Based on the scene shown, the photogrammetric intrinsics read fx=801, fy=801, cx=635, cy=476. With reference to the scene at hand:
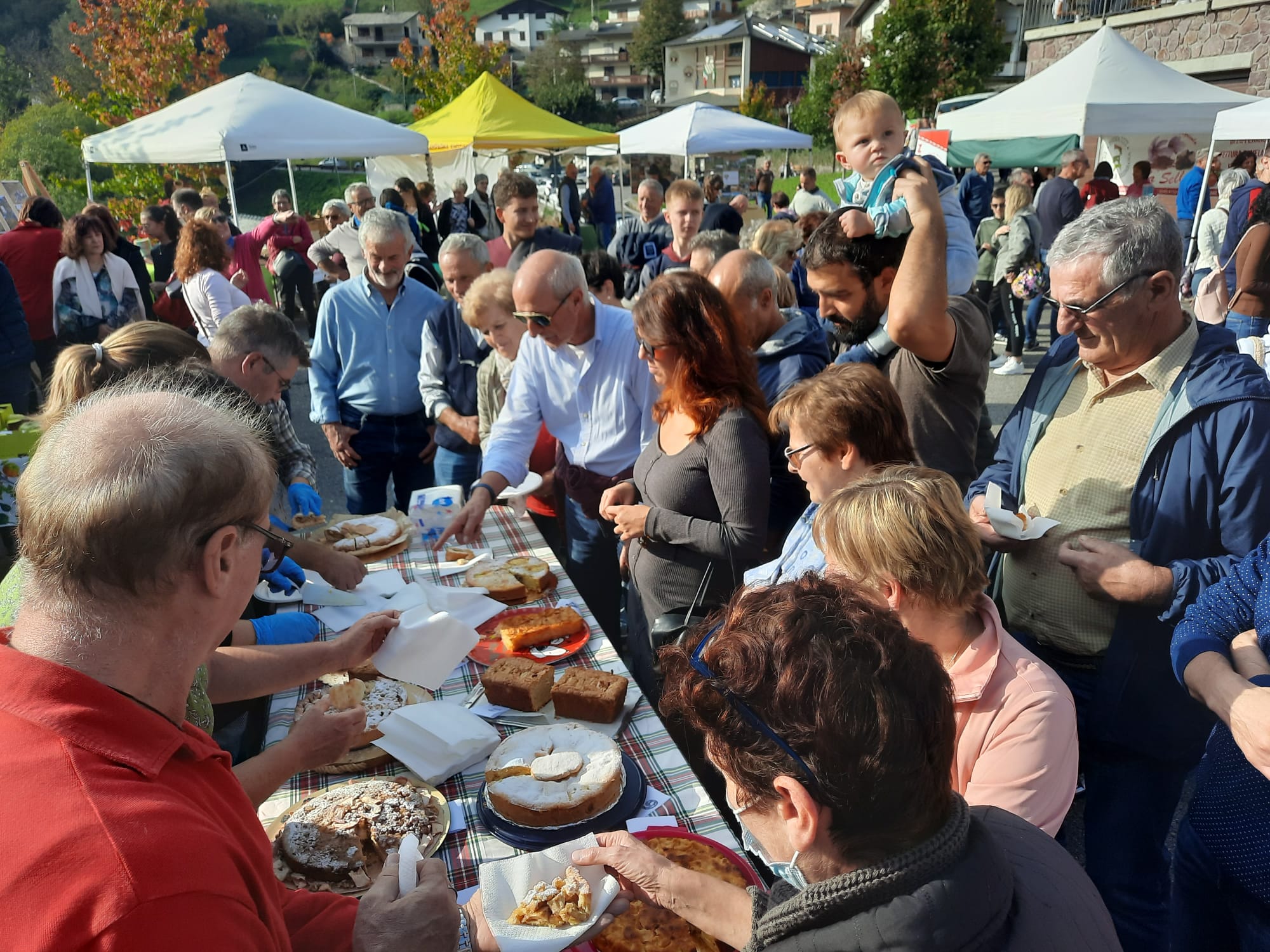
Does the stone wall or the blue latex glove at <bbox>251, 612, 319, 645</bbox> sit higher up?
the stone wall

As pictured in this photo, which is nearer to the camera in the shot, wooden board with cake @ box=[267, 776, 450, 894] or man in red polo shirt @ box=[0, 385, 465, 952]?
man in red polo shirt @ box=[0, 385, 465, 952]

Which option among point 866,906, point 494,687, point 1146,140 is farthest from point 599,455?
point 1146,140

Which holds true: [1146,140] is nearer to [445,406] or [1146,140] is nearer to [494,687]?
[445,406]

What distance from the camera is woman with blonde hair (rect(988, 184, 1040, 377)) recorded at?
838 cm

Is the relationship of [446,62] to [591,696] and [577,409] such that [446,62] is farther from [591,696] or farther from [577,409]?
[591,696]

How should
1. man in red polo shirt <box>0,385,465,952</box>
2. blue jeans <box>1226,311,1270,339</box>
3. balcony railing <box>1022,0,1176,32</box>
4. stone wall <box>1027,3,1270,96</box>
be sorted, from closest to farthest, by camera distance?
man in red polo shirt <box>0,385,465,952</box>, blue jeans <box>1226,311,1270,339</box>, stone wall <box>1027,3,1270,96</box>, balcony railing <box>1022,0,1176,32</box>

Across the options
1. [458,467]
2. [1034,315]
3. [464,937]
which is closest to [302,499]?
[458,467]

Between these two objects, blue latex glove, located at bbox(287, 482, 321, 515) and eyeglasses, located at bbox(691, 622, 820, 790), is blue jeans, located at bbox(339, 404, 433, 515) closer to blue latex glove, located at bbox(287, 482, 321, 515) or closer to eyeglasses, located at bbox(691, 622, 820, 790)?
blue latex glove, located at bbox(287, 482, 321, 515)

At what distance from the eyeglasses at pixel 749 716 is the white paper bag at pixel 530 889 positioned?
0.56 meters

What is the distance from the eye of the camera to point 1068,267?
2111 mm

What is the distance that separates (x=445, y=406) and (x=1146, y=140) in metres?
15.2

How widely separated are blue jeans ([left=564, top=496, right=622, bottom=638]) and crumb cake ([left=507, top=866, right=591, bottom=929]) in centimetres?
206

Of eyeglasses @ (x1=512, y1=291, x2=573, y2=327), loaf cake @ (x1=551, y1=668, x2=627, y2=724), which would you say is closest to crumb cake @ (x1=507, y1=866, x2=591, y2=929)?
loaf cake @ (x1=551, y1=668, x2=627, y2=724)

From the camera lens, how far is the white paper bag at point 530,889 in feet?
4.54
